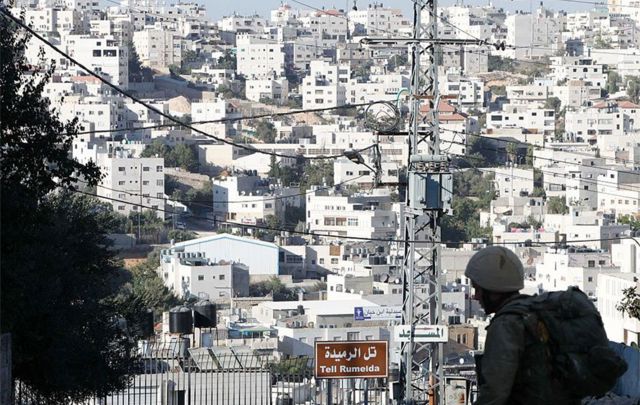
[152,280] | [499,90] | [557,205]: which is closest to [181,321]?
[152,280]

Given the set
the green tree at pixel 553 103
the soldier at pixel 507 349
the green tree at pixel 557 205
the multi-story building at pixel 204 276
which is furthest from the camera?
the green tree at pixel 553 103

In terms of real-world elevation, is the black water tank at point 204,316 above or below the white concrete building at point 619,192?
above

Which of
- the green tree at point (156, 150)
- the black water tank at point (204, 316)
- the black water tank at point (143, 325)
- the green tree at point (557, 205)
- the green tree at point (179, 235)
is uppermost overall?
the black water tank at point (143, 325)

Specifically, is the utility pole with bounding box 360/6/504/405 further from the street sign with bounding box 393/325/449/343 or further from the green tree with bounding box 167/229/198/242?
the green tree with bounding box 167/229/198/242

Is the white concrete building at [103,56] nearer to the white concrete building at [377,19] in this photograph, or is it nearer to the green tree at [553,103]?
the green tree at [553,103]

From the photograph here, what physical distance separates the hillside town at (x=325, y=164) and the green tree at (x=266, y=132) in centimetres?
10

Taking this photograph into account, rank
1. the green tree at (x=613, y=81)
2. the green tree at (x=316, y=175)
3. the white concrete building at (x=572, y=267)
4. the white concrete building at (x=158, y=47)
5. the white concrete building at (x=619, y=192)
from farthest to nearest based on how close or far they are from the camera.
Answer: the white concrete building at (x=158, y=47)
the green tree at (x=613, y=81)
the green tree at (x=316, y=175)
the white concrete building at (x=619, y=192)
the white concrete building at (x=572, y=267)

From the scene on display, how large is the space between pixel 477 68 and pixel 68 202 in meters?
101

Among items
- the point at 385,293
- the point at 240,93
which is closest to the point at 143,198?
the point at 385,293

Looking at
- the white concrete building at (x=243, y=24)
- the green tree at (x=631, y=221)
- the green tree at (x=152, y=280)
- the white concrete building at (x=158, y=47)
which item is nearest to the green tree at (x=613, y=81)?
the white concrete building at (x=158, y=47)

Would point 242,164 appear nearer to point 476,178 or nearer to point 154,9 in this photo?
point 476,178

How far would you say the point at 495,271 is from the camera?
3.79 meters

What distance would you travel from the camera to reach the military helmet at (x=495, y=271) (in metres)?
3.79

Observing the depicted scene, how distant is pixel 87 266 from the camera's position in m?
10.7
